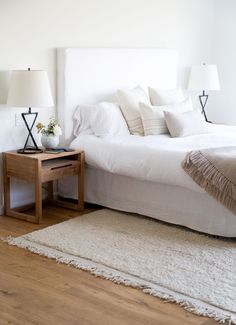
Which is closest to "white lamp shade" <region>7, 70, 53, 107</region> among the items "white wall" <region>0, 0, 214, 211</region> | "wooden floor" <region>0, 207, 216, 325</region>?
"white wall" <region>0, 0, 214, 211</region>

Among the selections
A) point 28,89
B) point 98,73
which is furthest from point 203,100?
point 28,89

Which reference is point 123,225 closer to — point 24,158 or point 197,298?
point 24,158

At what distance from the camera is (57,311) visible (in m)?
2.70

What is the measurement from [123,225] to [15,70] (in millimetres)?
1552

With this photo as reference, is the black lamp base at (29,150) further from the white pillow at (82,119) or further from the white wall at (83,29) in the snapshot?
the white pillow at (82,119)

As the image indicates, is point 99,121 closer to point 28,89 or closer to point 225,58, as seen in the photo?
point 28,89

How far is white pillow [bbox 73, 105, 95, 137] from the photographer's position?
4688 millimetres

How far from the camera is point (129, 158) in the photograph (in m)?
4.21

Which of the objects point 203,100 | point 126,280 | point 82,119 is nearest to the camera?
point 126,280

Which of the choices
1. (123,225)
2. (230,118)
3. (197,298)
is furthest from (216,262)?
(230,118)

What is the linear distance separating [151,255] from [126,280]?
0.42 metres

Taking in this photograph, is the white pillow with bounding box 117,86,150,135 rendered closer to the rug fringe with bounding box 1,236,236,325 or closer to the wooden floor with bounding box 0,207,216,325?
the rug fringe with bounding box 1,236,236,325

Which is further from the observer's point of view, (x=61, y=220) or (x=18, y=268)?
(x=61, y=220)

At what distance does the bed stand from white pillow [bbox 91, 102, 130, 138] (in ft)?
0.36
